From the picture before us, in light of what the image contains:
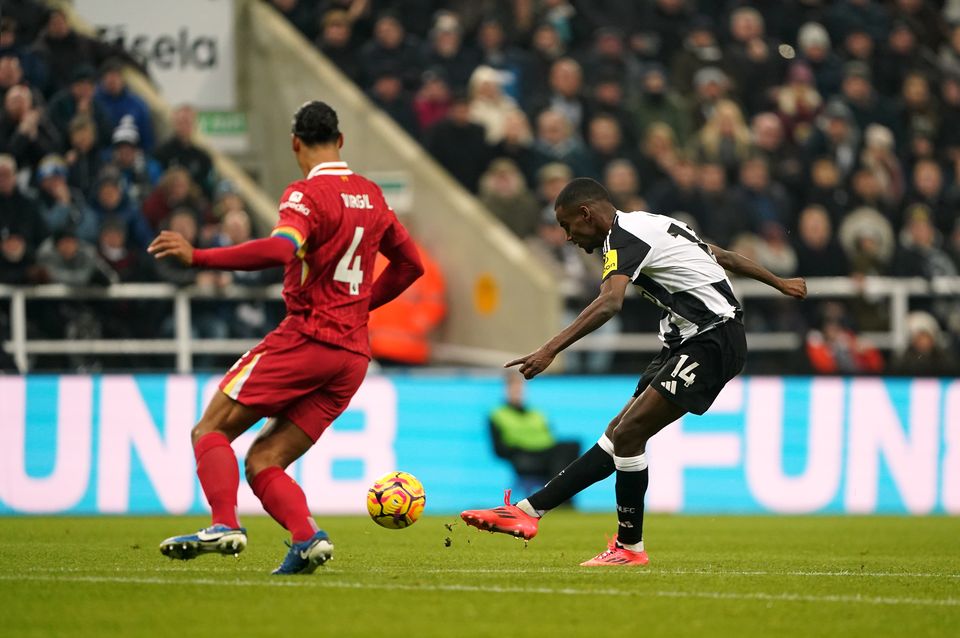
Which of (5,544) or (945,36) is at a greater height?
(945,36)

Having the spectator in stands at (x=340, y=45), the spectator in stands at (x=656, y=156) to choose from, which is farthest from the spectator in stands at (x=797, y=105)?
the spectator in stands at (x=340, y=45)

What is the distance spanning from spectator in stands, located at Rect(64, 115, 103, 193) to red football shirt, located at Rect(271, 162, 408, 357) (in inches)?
379

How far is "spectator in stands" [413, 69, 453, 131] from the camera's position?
19484 mm

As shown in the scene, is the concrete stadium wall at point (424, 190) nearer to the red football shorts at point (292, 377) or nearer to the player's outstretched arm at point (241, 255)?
the red football shorts at point (292, 377)

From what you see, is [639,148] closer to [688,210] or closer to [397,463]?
[688,210]

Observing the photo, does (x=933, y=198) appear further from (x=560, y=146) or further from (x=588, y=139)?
(x=560, y=146)

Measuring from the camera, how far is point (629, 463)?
9328mm

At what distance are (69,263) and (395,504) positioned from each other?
8.26 m

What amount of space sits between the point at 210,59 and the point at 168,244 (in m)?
12.1

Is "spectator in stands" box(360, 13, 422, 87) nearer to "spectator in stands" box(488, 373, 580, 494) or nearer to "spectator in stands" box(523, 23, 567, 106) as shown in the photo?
"spectator in stands" box(523, 23, 567, 106)

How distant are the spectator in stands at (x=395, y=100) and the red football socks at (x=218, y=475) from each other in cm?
1200

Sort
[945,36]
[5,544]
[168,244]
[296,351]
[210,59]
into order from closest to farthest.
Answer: [168,244], [296,351], [5,544], [210,59], [945,36]

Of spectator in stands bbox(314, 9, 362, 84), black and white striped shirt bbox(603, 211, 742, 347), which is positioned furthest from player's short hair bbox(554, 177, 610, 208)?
spectator in stands bbox(314, 9, 362, 84)

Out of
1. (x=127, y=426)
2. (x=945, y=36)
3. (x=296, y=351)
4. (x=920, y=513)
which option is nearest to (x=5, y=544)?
(x=296, y=351)
